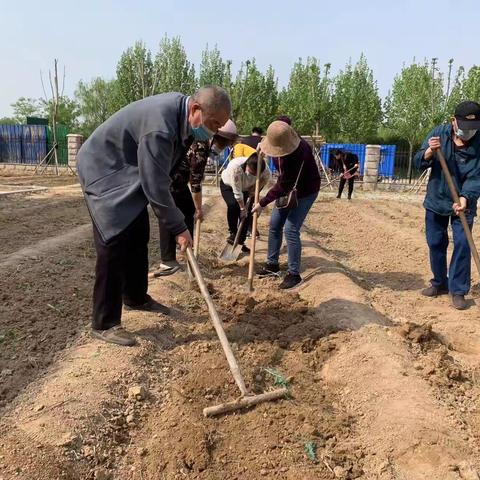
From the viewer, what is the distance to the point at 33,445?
2480mm

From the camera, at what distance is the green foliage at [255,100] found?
3142 centimetres

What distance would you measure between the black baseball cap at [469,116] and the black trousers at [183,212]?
8.43 ft

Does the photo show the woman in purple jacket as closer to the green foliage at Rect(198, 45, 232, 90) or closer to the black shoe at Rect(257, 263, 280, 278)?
the black shoe at Rect(257, 263, 280, 278)

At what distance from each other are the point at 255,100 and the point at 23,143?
13.6 meters

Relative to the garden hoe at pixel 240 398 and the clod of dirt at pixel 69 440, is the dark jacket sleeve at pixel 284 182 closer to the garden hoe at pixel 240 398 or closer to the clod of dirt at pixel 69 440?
the garden hoe at pixel 240 398

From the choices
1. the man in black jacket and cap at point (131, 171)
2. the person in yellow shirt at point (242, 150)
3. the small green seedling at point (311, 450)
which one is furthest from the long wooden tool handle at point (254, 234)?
the small green seedling at point (311, 450)

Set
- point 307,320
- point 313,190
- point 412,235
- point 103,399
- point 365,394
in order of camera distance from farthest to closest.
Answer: point 412,235 < point 313,190 < point 307,320 < point 365,394 < point 103,399

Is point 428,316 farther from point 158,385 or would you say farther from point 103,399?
point 103,399

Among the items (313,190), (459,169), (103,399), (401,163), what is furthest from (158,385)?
(401,163)

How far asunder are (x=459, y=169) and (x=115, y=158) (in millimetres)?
3152

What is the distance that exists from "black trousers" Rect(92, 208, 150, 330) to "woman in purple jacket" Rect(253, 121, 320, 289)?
5.41 feet

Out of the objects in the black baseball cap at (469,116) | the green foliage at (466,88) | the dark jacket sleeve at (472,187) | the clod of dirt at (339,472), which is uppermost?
the green foliage at (466,88)

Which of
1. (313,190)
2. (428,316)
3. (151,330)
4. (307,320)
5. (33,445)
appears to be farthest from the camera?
(313,190)

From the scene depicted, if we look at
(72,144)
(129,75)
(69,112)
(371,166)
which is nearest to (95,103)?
(69,112)
